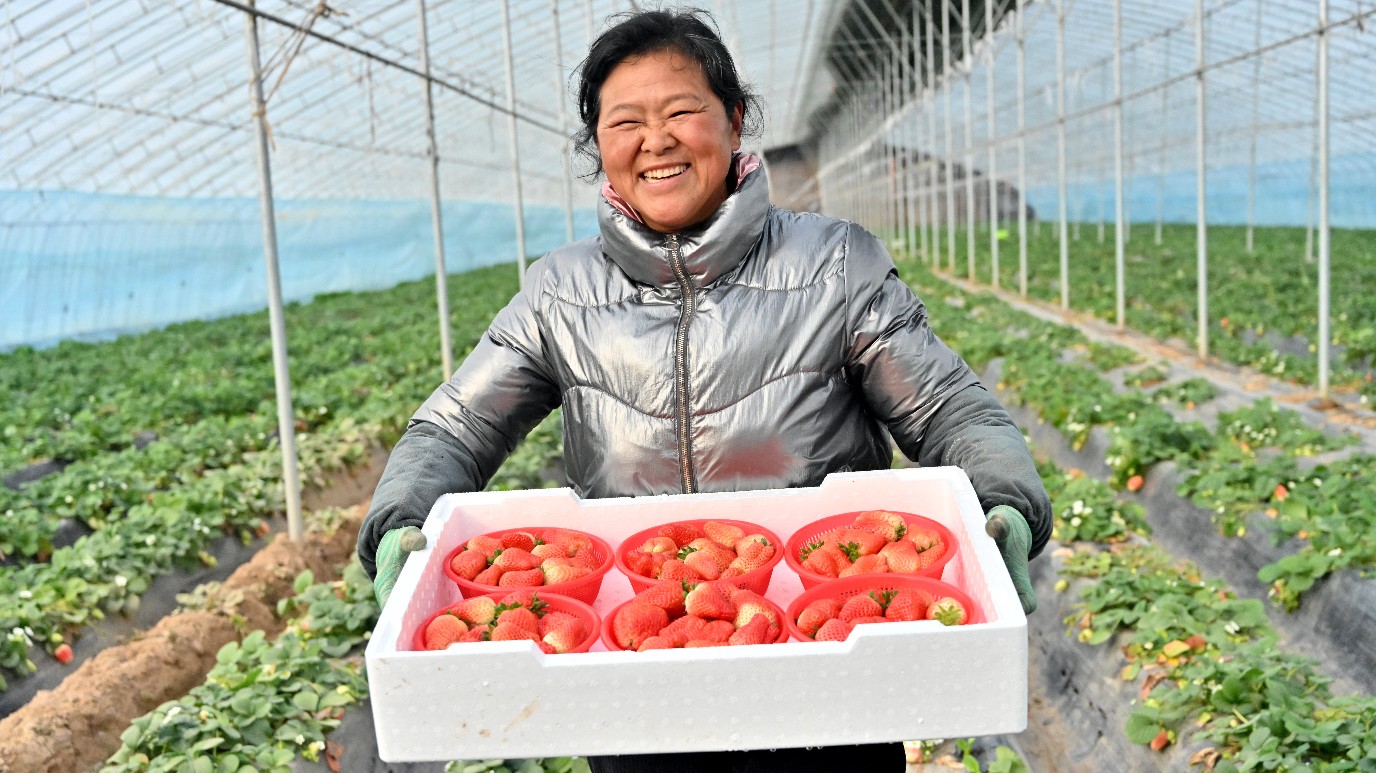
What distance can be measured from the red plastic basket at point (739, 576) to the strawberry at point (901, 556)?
0.63 feet

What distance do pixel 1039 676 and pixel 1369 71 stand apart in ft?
66.2

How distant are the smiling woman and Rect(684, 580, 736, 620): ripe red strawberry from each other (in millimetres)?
332

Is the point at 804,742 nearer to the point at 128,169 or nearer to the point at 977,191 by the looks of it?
the point at 128,169

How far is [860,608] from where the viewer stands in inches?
67.8

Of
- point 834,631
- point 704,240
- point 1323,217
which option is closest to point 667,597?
point 834,631

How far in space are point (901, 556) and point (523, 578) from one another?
0.62 metres

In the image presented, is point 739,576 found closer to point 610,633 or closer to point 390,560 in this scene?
point 610,633

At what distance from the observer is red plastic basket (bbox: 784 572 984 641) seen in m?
1.75

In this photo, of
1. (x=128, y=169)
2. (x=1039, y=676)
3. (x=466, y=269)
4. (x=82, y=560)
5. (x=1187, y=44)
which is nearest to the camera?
(x=1039, y=676)

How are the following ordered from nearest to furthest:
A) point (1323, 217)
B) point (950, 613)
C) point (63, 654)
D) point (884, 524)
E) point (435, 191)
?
1. point (950, 613)
2. point (884, 524)
3. point (63, 654)
4. point (1323, 217)
5. point (435, 191)

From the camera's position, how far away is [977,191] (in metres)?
44.5

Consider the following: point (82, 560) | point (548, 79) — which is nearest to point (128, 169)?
point (548, 79)

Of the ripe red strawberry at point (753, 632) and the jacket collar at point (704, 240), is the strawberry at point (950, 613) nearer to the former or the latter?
the ripe red strawberry at point (753, 632)

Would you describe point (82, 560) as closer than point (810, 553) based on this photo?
No
